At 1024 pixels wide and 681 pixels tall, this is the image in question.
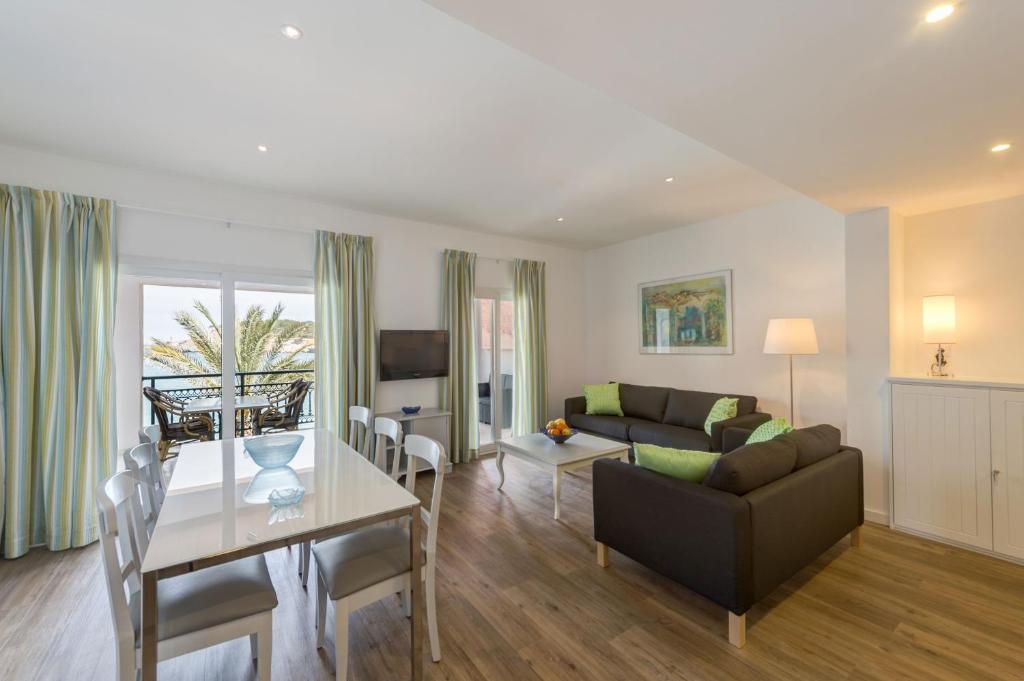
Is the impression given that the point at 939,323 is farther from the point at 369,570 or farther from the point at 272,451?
the point at 272,451

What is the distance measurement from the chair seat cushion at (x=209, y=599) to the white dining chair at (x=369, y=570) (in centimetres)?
23

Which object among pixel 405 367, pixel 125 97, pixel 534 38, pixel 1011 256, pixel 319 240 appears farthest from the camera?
pixel 405 367

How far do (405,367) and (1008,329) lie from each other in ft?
16.3

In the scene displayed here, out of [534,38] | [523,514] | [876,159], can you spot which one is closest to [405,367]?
[523,514]

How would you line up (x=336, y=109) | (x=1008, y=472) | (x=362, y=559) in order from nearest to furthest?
(x=362, y=559) < (x=336, y=109) < (x=1008, y=472)

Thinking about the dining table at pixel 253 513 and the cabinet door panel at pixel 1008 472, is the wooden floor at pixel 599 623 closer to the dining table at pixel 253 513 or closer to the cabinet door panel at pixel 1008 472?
the cabinet door panel at pixel 1008 472

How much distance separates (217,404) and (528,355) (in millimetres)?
3380

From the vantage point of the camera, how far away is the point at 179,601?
1502 mm

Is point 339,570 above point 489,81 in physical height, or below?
below

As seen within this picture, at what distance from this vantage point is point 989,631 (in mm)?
2018

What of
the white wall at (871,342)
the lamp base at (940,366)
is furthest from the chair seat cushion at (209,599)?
the lamp base at (940,366)

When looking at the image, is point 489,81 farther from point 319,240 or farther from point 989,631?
point 989,631

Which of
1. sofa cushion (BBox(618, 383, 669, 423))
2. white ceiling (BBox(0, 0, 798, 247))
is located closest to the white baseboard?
sofa cushion (BBox(618, 383, 669, 423))

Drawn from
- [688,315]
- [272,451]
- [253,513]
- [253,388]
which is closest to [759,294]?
[688,315]
